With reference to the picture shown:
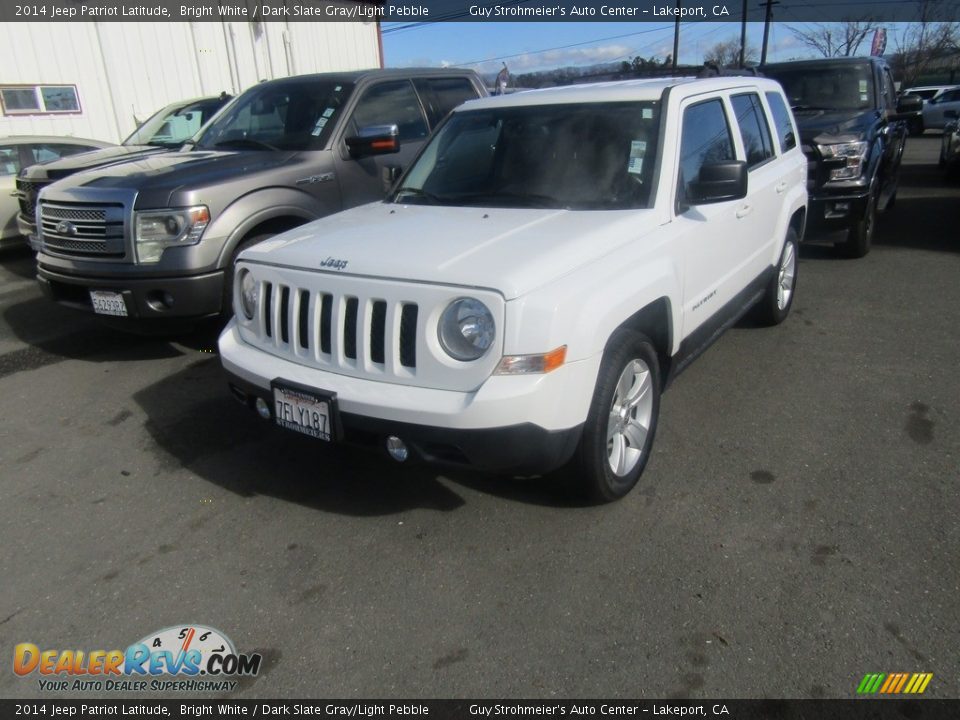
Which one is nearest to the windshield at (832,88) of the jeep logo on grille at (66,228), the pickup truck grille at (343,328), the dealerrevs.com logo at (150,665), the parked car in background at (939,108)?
the pickup truck grille at (343,328)

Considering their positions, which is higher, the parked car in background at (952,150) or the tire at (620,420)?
the tire at (620,420)

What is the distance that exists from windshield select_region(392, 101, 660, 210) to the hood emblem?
1.03m

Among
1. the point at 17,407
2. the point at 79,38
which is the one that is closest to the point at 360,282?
the point at 17,407

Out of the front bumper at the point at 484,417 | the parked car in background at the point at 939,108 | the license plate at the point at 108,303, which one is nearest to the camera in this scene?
the front bumper at the point at 484,417

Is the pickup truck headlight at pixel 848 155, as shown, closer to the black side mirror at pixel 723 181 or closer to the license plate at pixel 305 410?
the black side mirror at pixel 723 181

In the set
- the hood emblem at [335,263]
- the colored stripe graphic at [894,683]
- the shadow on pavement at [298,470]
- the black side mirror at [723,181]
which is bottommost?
the shadow on pavement at [298,470]

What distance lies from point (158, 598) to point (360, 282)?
146 centimetres

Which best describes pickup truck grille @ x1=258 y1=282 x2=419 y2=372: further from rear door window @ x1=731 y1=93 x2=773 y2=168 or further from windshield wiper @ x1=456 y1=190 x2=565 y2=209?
rear door window @ x1=731 y1=93 x2=773 y2=168

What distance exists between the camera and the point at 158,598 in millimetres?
2891

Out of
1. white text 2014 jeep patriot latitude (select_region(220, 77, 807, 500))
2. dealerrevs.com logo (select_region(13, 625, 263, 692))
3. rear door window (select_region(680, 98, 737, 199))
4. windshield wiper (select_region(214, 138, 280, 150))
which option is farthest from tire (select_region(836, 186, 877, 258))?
dealerrevs.com logo (select_region(13, 625, 263, 692))

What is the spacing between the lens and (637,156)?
3.70 meters

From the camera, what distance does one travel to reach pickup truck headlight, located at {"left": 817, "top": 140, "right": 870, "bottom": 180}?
24.6 feet

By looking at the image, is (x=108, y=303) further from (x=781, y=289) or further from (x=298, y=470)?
(x=781, y=289)
